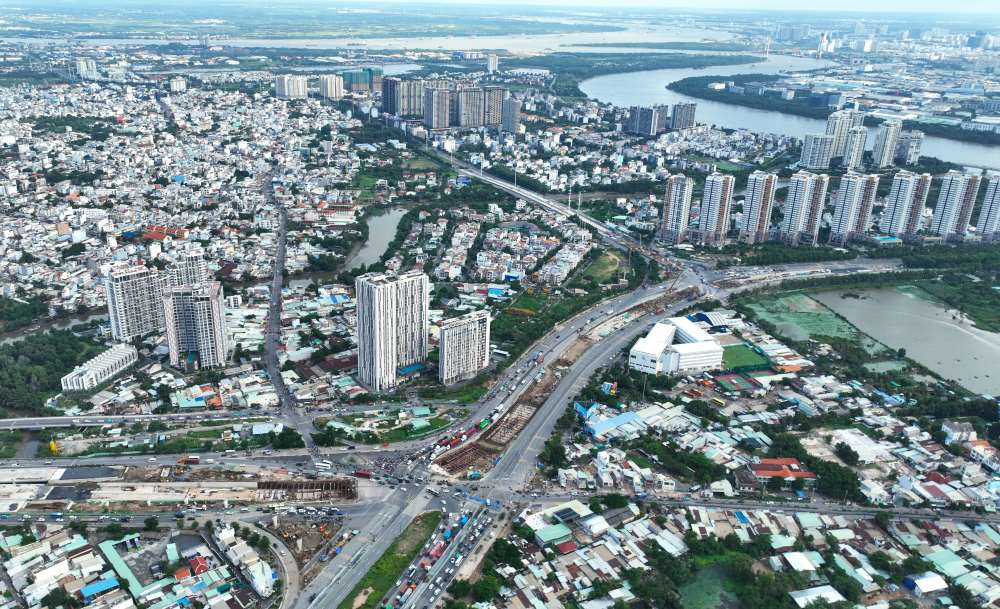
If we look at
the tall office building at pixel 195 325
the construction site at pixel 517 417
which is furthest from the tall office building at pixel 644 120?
the tall office building at pixel 195 325

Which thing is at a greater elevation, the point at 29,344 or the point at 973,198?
the point at 973,198

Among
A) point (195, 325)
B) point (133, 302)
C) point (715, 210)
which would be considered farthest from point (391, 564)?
point (715, 210)

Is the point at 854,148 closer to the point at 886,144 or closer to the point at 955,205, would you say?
the point at 886,144

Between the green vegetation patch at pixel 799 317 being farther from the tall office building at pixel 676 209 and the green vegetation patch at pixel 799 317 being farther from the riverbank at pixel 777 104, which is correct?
the riverbank at pixel 777 104

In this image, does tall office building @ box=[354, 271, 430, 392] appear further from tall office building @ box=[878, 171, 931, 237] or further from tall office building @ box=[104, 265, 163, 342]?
tall office building @ box=[878, 171, 931, 237]

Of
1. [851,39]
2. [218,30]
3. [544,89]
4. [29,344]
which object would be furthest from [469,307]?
[851,39]

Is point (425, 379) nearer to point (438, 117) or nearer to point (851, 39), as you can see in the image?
point (438, 117)
